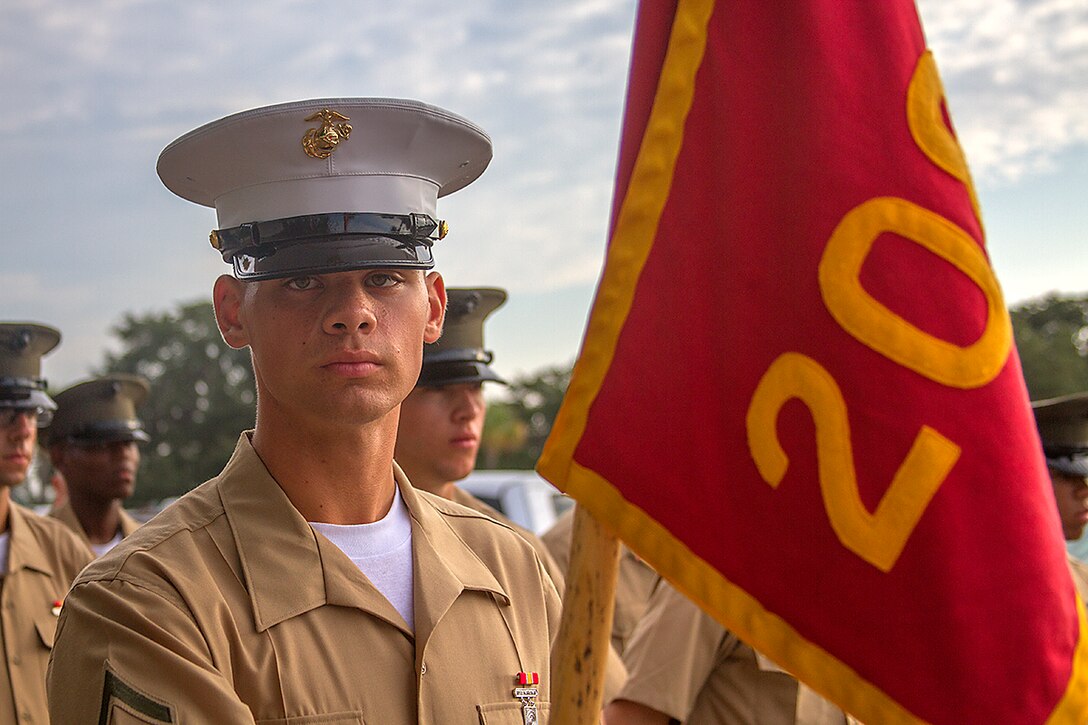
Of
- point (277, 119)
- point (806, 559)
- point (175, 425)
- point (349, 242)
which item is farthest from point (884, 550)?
point (175, 425)

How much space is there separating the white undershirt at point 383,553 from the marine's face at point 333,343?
225 millimetres

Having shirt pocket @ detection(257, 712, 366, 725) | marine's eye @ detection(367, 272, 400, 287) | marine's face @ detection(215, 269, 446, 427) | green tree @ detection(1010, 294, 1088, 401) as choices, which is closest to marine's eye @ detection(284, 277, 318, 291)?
marine's face @ detection(215, 269, 446, 427)

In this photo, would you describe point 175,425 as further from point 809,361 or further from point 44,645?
point 809,361

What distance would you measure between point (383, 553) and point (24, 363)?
4205 mm

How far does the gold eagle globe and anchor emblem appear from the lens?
2.38 meters

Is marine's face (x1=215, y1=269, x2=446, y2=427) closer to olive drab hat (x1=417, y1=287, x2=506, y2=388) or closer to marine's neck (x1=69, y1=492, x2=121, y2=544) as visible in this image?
olive drab hat (x1=417, y1=287, x2=506, y2=388)

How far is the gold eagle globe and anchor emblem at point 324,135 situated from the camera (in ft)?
7.80

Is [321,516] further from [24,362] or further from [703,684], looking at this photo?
[24,362]

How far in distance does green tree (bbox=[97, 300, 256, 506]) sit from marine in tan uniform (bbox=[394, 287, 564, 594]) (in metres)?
34.5

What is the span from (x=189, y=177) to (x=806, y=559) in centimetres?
149

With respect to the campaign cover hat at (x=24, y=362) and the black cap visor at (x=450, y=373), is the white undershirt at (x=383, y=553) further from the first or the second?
the campaign cover hat at (x=24, y=362)

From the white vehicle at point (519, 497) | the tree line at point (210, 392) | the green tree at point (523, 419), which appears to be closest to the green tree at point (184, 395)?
the tree line at point (210, 392)

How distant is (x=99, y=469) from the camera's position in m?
6.99

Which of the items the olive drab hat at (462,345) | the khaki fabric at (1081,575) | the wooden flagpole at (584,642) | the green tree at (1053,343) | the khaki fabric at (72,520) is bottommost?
the khaki fabric at (1081,575)
